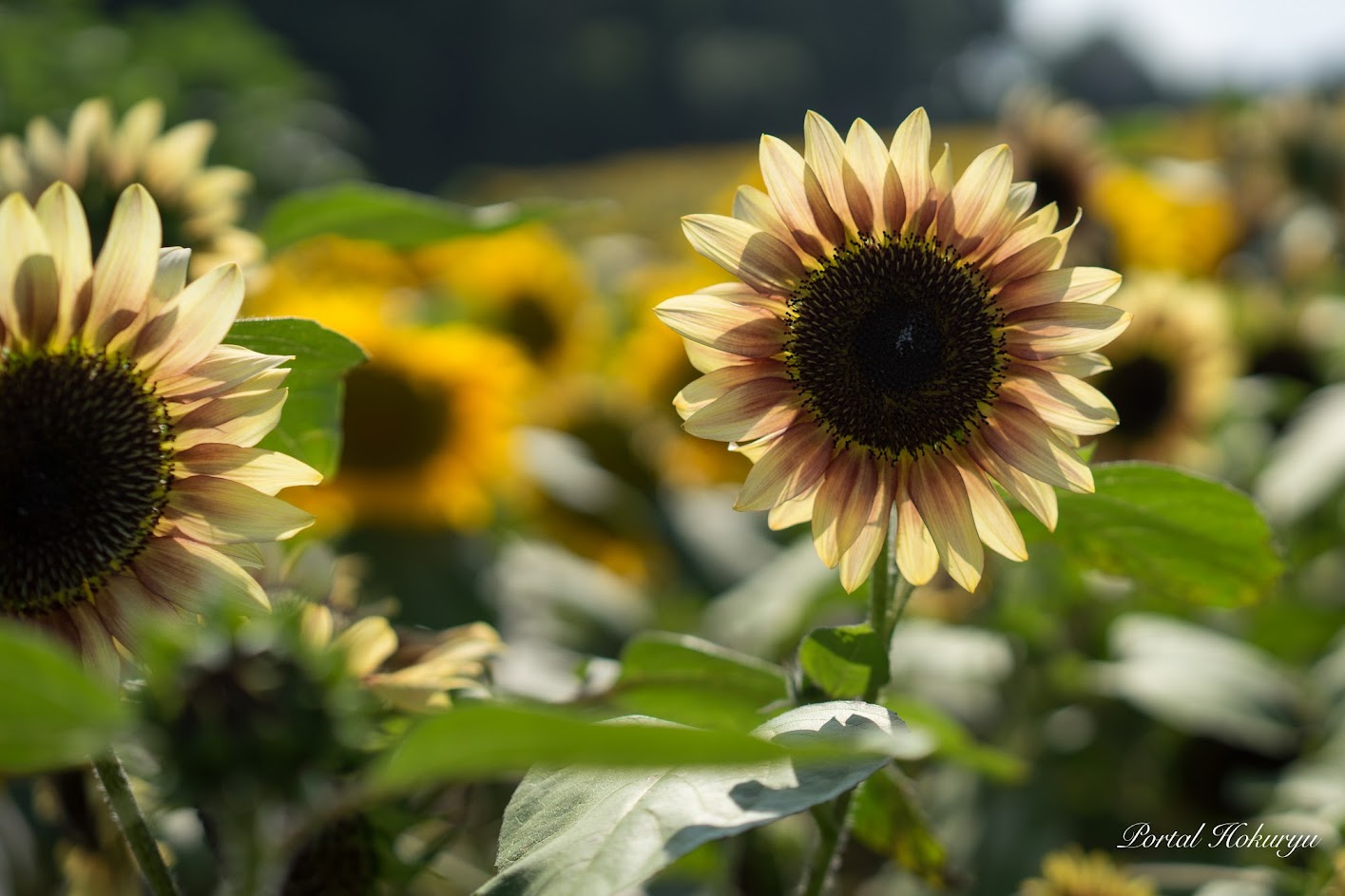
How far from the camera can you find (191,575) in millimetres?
599

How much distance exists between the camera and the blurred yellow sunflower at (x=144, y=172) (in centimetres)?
111

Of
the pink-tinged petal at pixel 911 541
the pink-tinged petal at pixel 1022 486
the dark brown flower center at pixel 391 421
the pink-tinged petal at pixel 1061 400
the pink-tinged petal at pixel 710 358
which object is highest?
the pink-tinged petal at pixel 1061 400

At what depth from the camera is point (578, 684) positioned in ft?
2.85

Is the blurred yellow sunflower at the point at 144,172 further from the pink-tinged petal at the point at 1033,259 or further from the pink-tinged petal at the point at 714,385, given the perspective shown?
the pink-tinged petal at the point at 1033,259

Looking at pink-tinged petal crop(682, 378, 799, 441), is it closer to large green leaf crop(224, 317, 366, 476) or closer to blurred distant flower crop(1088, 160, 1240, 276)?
large green leaf crop(224, 317, 366, 476)

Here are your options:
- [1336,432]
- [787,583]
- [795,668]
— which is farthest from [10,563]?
[1336,432]

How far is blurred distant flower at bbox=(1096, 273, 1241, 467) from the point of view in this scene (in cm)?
184

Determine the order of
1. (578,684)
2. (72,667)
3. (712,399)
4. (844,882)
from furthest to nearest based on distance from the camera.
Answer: (844,882)
(578,684)
(712,399)
(72,667)

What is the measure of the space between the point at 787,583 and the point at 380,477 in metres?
0.73

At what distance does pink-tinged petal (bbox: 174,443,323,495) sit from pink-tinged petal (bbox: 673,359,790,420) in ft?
0.68

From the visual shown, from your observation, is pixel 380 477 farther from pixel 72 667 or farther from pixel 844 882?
pixel 72 667

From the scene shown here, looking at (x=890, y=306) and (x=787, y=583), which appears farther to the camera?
(x=787, y=583)

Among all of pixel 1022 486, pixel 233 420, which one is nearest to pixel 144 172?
pixel 233 420

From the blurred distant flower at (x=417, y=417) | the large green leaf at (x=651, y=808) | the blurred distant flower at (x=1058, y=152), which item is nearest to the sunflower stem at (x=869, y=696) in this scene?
the large green leaf at (x=651, y=808)
